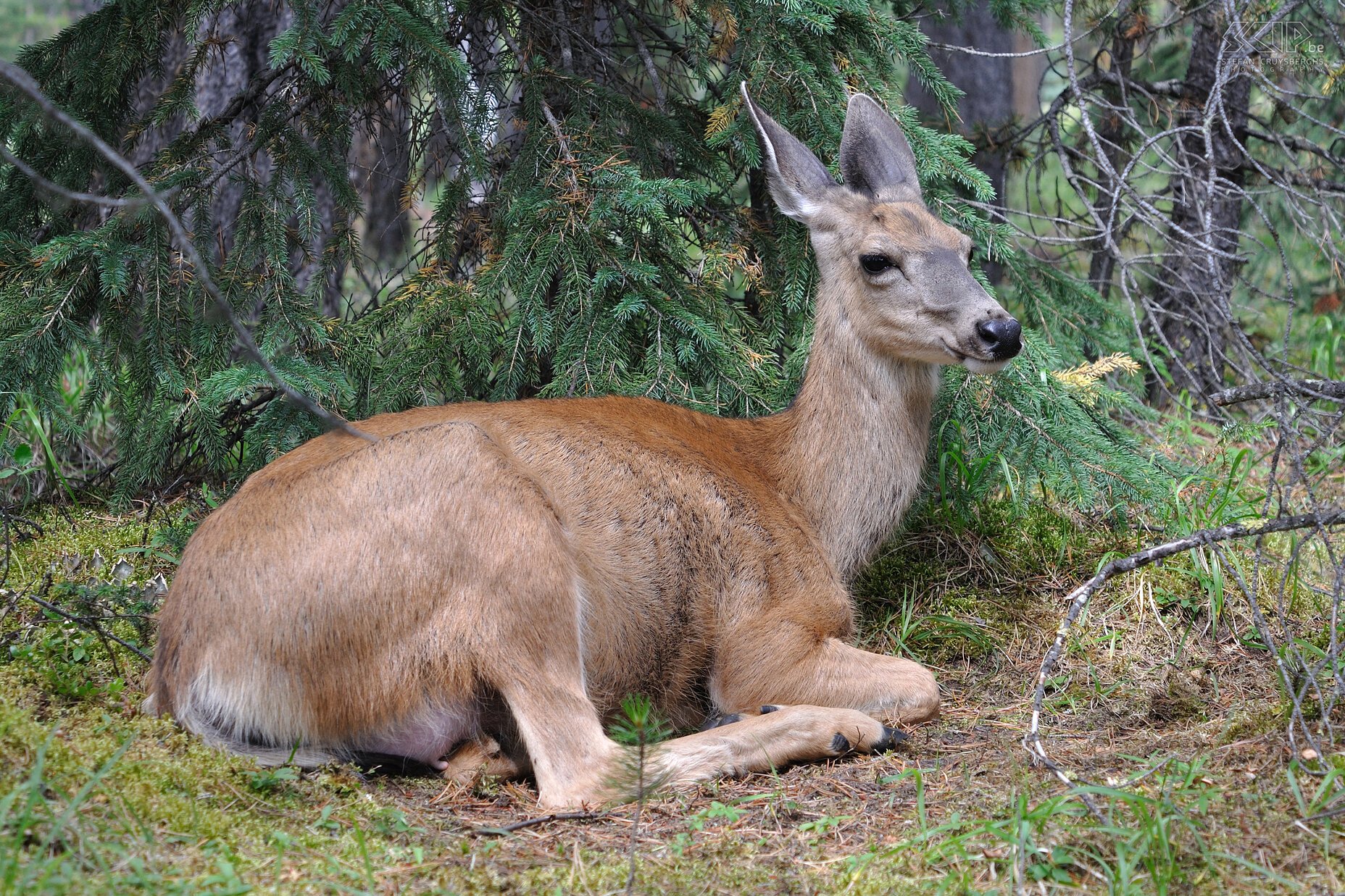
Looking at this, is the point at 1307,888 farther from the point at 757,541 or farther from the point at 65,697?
Answer: the point at 65,697

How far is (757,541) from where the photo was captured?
492 cm

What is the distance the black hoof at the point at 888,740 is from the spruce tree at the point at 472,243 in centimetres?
164

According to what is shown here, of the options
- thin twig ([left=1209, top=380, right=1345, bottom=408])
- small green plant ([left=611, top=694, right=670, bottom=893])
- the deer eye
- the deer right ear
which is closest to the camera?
small green plant ([left=611, top=694, right=670, bottom=893])

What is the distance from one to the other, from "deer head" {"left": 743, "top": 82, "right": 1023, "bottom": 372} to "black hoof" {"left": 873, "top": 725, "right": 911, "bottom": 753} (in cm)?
159

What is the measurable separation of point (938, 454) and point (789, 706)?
188cm

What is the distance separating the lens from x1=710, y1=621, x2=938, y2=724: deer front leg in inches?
179

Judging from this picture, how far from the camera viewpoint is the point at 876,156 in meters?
5.66

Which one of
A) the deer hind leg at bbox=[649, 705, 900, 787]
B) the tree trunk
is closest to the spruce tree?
the deer hind leg at bbox=[649, 705, 900, 787]

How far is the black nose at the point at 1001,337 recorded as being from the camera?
4.83 meters

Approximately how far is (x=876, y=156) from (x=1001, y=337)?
1289 mm

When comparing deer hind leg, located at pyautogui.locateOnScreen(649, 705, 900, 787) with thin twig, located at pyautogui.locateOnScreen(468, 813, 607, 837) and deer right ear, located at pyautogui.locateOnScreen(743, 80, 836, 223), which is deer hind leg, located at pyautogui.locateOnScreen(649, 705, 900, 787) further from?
deer right ear, located at pyautogui.locateOnScreen(743, 80, 836, 223)

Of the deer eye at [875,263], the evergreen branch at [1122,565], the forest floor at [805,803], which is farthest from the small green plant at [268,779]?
the deer eye at [875,263]

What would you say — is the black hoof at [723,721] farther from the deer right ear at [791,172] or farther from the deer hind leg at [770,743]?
the deer right ear at [791,172]

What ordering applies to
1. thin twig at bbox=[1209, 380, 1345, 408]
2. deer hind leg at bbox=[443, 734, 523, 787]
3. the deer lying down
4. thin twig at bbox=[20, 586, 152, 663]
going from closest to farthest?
thin twig at bbox=[1209, 380, 1345, 408]
the deer lying down
deer hind leg at bbox=[443, 734, 523, 787]
thin twig at bbox=[20, 586, 152, 663]
